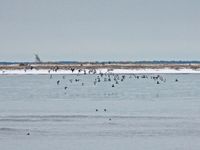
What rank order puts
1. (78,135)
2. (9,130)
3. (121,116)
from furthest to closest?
(121,116)
(9,130)
(78,135)

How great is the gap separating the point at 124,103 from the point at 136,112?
617 centimetres

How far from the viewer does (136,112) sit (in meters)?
35.6

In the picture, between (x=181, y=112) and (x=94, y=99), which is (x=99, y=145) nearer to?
(x=181, y=112)

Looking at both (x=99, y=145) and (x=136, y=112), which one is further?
(x=136, y=112)

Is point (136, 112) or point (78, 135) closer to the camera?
point (78, 135)

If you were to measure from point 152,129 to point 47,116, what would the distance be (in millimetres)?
7537

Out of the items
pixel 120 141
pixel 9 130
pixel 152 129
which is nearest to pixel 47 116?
pixel 9 130

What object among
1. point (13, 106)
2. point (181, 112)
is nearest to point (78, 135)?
point (181, 112)

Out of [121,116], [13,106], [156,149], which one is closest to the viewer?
[156,149]

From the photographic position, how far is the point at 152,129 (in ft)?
92.1

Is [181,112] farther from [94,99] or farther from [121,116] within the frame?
[94,99]

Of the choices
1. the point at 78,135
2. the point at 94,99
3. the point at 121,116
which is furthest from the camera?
the point at 94,99

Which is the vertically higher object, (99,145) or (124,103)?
(124,103)

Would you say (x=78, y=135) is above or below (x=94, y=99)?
below
